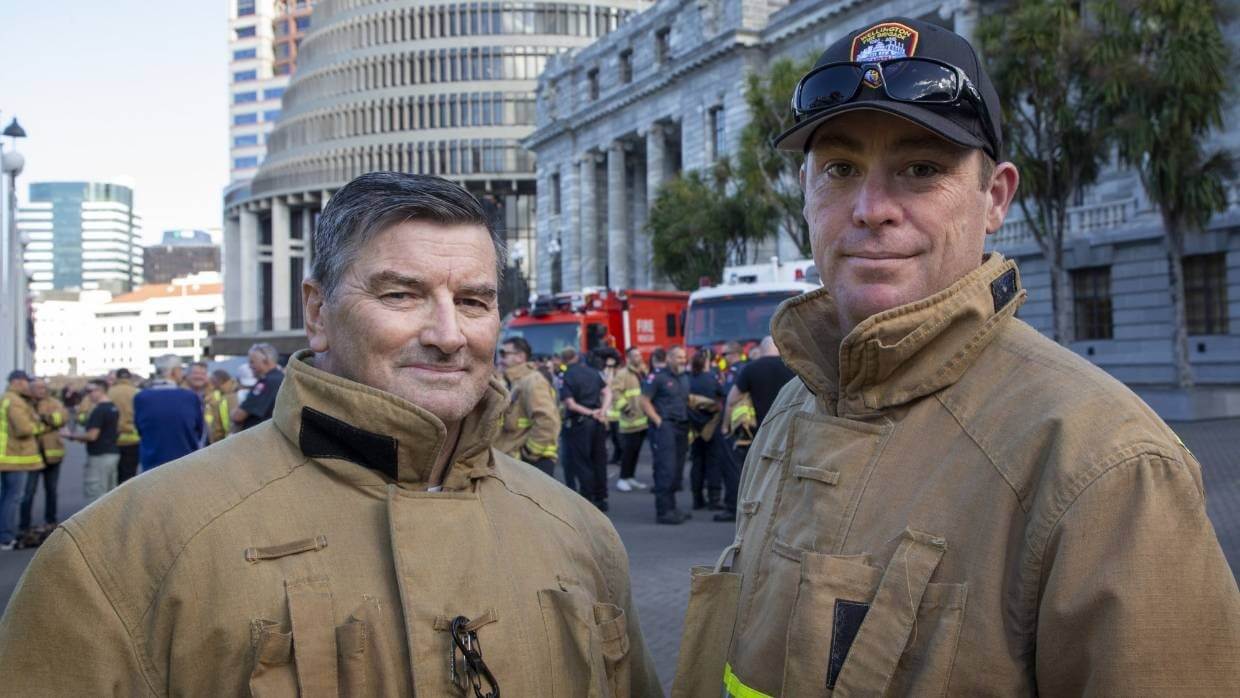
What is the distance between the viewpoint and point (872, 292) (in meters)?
2.08

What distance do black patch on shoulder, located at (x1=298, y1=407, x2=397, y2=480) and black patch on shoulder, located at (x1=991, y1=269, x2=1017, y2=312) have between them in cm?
116

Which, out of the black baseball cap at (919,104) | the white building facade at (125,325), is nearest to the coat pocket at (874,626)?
the black baseball cap at (919,104)

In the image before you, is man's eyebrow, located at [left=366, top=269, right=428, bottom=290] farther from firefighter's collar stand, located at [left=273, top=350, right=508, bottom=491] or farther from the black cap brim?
the black cap brim

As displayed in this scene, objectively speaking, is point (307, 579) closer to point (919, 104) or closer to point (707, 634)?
point (707, 634)

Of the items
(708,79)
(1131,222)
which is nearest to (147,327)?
(708,79)

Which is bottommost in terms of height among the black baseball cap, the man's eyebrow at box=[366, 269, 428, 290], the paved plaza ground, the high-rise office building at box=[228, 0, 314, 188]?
the paved plaza ground

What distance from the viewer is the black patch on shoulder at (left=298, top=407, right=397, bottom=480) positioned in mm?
2229

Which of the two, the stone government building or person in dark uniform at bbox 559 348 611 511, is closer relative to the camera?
person in dark uniform at bbox 559 348 611 511

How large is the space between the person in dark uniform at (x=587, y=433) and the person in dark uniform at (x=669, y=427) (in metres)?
0.65

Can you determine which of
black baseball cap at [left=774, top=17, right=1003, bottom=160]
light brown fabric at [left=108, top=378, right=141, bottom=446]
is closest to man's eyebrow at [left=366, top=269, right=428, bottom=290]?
black baseball cap at [left=774, top=17, right=1003, bottom=160]

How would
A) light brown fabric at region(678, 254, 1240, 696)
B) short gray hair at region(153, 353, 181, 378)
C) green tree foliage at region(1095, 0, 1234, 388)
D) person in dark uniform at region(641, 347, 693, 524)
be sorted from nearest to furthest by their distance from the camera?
1. light brown fabric at region(678, 254, 1240, 696)
2. person in dark uniform at region(641, 347, 693, 524)
3. short gray hair at region(153, 353, 181, 378)
4. green tree foliage at region(1095, 0, 1234, 388)

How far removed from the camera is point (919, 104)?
1.96m

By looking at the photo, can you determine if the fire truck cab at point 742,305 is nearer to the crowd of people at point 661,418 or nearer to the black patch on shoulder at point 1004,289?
the crowd of people at point 661,418

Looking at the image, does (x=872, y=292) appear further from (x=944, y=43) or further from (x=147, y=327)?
(x=147, y=327)
